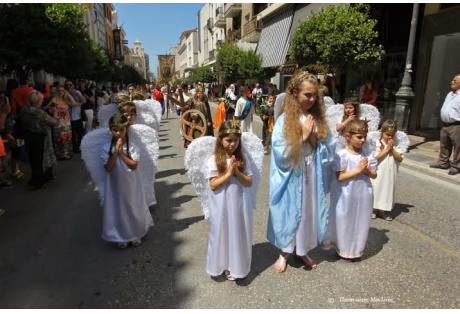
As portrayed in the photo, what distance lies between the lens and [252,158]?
3.36 meters

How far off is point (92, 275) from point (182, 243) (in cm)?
106

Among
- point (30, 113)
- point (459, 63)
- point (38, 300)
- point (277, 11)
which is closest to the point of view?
point (38, 300)

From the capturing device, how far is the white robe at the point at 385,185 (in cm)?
484

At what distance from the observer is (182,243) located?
4.24 meters

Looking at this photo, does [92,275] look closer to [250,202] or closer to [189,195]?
[250,202]

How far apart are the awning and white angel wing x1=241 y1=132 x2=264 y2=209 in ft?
58.0

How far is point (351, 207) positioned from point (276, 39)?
19.7m

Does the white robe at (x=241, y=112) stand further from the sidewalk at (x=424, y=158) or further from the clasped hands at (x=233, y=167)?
the clasped hands at (x=233, y=167)

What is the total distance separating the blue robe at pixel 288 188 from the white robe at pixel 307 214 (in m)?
0.04

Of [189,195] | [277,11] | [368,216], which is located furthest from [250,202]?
[277,11]

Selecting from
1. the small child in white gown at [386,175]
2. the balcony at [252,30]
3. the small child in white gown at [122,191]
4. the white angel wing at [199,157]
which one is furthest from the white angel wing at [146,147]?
the balcony at [252,30]

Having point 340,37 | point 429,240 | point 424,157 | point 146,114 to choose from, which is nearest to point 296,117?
point 429,240

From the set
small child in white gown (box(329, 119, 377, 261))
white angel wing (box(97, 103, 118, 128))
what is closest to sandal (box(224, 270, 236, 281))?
small child in white gown (box(329, 119, 377, 261))

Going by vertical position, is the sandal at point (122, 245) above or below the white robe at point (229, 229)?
below
